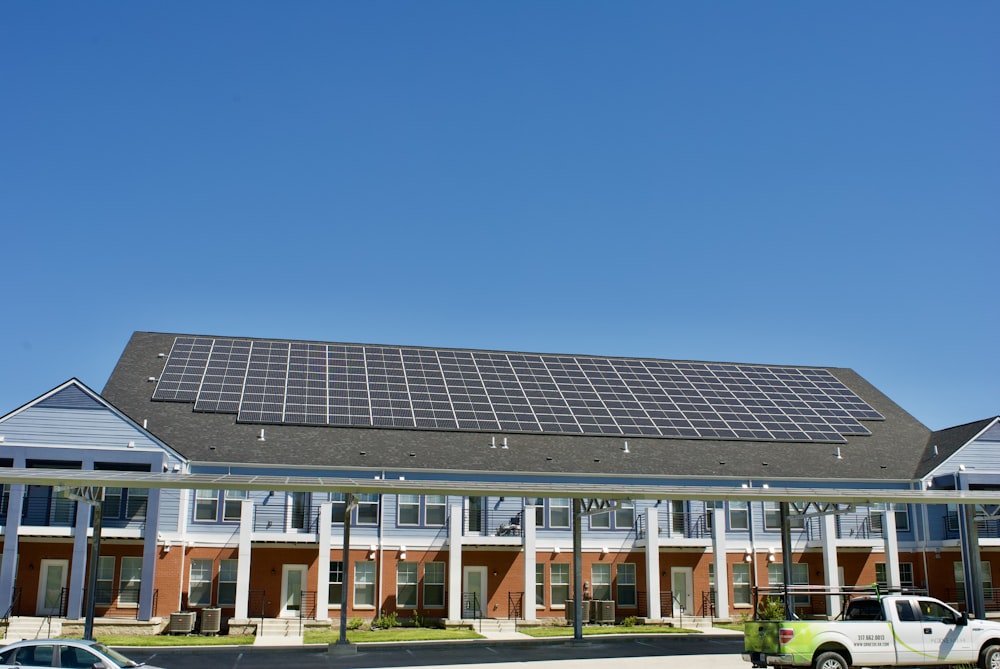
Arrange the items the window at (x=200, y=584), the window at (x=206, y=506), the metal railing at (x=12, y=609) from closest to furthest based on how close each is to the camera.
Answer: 1. the metal railing at (x=12, y=609)
2. the window at (x=200, y=584)
3. the window at (x=206, y=506)

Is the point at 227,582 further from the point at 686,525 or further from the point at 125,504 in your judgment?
the point at 686,525

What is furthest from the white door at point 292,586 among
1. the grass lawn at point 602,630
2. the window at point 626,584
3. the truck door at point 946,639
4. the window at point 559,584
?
the truck door at point 946,639

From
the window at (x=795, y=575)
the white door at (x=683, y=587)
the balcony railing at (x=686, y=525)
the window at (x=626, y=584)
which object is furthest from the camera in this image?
the window at (x=795, y=575)

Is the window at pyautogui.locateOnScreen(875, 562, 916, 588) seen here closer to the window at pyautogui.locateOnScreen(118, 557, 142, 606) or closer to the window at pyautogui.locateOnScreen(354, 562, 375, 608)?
the window at pyautogui.locateOnScreen(354, 562, 375, 608)

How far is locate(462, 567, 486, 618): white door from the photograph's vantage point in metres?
37.2

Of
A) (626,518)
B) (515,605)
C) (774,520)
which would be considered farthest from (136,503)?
(774,520)

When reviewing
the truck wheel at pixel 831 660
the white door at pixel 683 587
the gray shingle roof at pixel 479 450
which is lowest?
the truck wheel at pixel 831 660

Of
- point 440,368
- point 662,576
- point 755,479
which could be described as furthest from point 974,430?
point 440,368

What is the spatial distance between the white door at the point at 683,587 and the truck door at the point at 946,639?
18.5 metres

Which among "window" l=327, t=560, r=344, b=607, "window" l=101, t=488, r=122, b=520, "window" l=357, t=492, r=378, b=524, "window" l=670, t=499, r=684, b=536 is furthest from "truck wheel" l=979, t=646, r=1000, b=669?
"window" l=101, t=488, r=122, b=520

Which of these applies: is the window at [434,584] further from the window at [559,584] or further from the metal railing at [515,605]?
the window at [559,584]

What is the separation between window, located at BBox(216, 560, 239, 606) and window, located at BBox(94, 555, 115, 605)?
11.9 feet

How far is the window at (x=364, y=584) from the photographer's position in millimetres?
36562

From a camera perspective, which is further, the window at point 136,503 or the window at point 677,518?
the window at point 677,518
